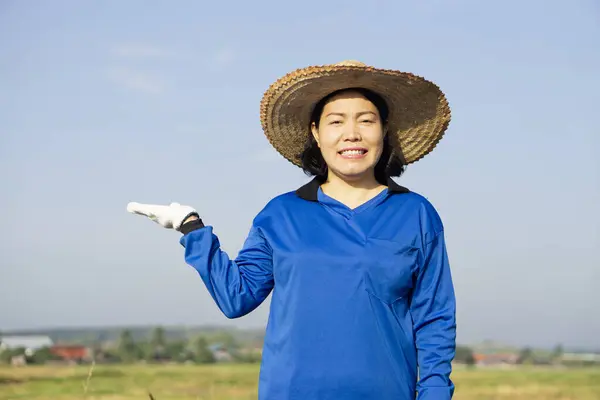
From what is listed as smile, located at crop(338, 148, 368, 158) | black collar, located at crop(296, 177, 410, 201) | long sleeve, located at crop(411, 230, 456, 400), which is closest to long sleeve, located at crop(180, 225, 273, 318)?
black collar, located at crop(296, 177, 410, 201)

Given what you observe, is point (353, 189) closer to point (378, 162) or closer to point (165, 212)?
point (378, 162)

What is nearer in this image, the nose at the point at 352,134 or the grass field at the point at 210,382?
the nose at the point at 352,134

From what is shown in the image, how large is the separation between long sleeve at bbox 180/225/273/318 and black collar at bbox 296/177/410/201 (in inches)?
8.9

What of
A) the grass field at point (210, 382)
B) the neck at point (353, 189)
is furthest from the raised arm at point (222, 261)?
the grass field at point (210, 382)

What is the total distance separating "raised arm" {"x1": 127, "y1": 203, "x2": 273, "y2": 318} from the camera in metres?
3.29

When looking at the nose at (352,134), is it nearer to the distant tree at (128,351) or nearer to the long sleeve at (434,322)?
the long sleeve at (434,322)

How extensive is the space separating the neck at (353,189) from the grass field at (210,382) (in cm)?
540

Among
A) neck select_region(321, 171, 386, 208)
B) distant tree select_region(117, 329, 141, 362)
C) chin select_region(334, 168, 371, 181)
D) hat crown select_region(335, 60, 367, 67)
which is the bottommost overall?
distant tree select_region(117, 329, 141, 362)

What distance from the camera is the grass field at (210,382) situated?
381 inches

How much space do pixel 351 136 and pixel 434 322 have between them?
2.46 ft

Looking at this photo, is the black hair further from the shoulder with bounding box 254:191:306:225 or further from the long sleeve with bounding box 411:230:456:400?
the long sleeve with bounding box 411:230:456:400

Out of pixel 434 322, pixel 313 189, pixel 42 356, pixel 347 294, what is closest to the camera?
pixel 347 294

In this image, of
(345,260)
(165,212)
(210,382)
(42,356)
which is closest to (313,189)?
(345,260)

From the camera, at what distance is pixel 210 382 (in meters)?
14.6
